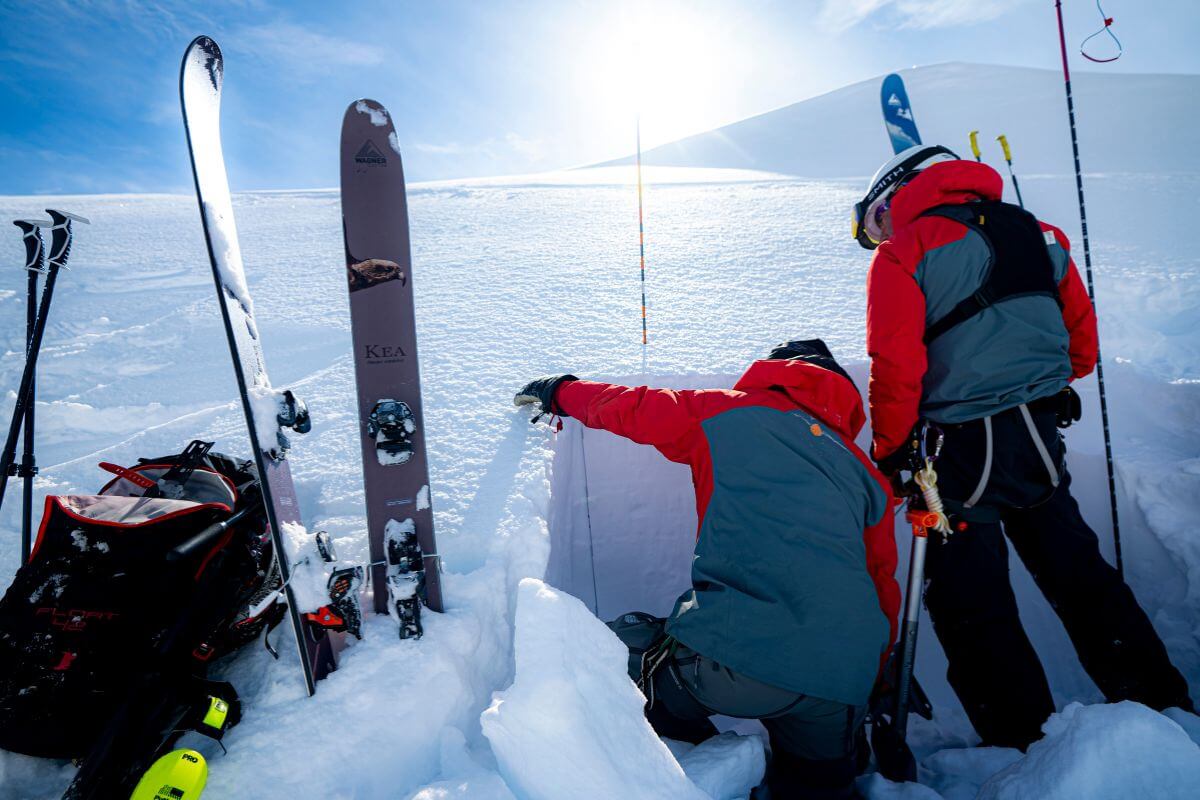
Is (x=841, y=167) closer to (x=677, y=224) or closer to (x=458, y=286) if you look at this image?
→ (x=677, y=224)

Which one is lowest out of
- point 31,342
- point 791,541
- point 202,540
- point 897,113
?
point 791,541

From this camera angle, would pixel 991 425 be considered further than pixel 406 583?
Yes

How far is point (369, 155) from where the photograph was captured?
204cm

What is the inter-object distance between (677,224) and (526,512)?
6.00m

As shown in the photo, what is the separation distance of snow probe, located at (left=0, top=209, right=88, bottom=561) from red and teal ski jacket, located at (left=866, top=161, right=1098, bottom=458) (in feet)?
9.33

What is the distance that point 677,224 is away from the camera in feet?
23.4

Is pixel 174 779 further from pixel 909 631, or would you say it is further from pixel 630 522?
pixel 630 522

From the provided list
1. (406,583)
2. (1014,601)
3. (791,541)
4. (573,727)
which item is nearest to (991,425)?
(1014,601)

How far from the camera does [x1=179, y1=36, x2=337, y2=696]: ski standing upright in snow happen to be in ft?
4.68

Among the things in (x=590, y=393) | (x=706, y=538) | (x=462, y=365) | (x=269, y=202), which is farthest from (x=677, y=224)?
(x=269, y=202)

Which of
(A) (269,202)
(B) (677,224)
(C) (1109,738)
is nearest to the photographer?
(C) (1109,738)

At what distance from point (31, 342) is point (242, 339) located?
1.01m

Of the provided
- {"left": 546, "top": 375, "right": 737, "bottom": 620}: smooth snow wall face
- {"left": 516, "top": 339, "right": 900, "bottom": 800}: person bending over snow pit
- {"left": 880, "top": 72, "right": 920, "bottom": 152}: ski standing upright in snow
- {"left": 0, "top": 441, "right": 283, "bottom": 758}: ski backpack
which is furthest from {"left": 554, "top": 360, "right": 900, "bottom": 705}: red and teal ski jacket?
{"left": 880, "top": 72, "right": 920, "bottom": 152}: ski standing upright in snow

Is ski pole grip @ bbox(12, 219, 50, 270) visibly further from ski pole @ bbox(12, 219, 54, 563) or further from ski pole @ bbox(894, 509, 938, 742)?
ski pole @ bbox(894, 509, 938, 742)
